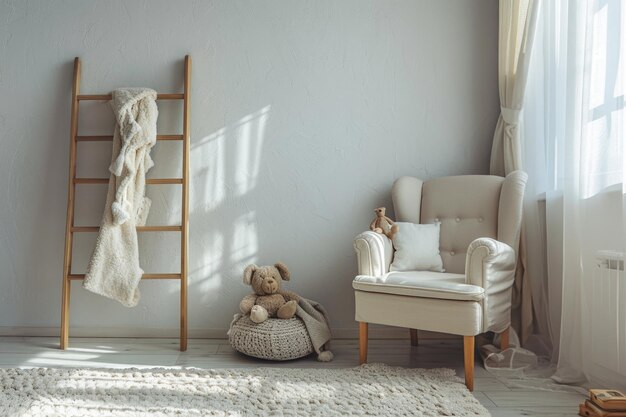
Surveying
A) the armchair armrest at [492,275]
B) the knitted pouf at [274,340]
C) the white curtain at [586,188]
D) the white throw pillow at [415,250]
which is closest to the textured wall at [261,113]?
the white throw pillow at [415,250]

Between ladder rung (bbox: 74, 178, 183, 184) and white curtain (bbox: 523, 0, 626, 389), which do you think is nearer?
white curtain (bbox: 523, 0, 626, 389)

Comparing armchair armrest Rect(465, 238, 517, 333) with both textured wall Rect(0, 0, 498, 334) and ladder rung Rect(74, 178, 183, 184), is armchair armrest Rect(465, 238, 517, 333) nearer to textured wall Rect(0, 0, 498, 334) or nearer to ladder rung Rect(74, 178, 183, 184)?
textured wall Rect(0, 0, 498, 334)

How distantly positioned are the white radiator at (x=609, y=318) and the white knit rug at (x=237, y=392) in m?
0.54

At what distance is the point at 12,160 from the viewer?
296 centimetres

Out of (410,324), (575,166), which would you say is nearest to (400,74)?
(575,166)

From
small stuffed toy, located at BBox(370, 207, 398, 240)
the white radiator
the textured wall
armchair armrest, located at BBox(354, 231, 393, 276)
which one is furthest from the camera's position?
the textured wall

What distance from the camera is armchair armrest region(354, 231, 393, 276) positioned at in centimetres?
237

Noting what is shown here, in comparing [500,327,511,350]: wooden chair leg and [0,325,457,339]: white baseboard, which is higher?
[500,327,511,350]: wooden chair leg

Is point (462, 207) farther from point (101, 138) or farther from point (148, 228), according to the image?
point (101, 138)

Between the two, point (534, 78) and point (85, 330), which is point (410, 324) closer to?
point (534, 78)

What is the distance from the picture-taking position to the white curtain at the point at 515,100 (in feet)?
8.45

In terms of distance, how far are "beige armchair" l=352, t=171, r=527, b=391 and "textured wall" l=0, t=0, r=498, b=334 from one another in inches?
10.3

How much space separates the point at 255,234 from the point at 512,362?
148cm

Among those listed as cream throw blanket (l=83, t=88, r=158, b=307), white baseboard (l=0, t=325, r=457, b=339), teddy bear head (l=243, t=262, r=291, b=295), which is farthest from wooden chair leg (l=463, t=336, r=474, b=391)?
cream throw blanket (l=83, t=88, r=158, b=307)
